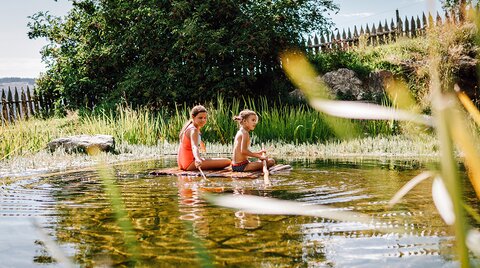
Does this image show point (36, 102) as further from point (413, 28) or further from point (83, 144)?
point (413, 28)

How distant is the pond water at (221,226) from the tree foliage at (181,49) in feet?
32.9

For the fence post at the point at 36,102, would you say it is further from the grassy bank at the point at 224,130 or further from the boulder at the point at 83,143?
the boulder at the point at 83,143

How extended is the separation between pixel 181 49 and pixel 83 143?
6.72 meters

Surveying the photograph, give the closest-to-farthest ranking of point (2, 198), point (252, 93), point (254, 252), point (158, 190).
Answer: point (254, 252), point (2, 198), point (158, 190), point (252, 93)

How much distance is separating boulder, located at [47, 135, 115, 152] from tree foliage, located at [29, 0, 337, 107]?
17.6 ft

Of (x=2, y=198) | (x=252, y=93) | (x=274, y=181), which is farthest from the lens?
(x=252, y=93)

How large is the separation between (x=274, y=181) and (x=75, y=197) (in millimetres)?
2282

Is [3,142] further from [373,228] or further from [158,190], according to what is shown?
[373,228]

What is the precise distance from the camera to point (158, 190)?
5883mm

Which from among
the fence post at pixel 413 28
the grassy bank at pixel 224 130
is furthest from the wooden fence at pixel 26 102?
the fence post at pixel 413 28

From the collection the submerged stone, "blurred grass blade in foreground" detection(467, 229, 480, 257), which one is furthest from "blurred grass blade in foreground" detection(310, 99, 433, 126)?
the submerged stone

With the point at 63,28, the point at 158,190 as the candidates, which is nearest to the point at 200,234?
the point at 158,190

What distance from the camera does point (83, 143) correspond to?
426 inches

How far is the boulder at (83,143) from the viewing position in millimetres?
10766
